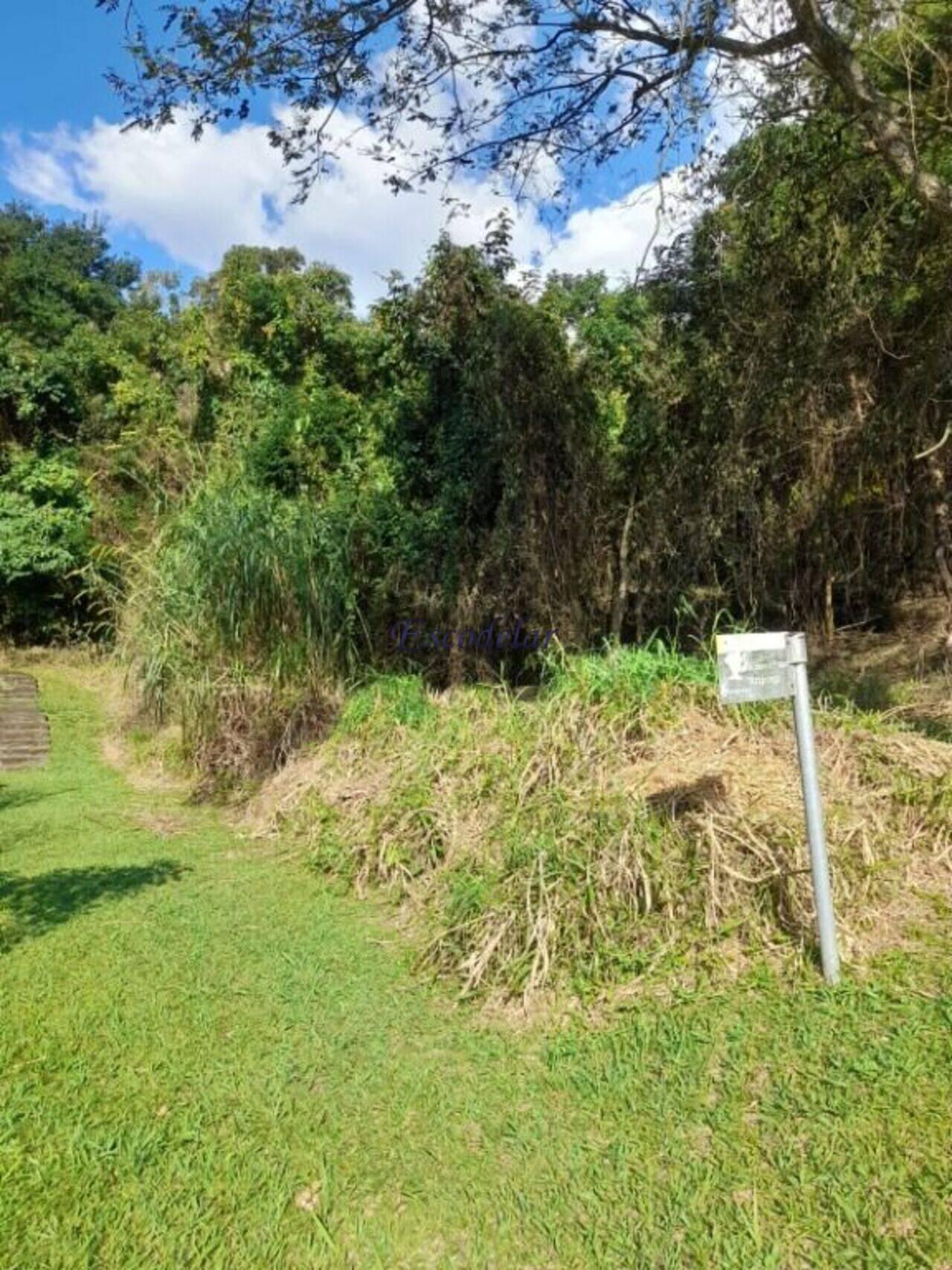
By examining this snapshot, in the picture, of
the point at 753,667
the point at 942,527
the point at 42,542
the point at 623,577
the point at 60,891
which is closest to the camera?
the point at 753,667

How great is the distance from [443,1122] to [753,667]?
154 cm

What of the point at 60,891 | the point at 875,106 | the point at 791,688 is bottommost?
the point at 60,891

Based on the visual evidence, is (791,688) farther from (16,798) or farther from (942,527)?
(16,798)

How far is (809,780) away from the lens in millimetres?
2492

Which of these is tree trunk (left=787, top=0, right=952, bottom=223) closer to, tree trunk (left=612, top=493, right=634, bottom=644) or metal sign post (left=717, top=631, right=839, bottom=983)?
metal sign post (left=717, top=631, right=839, bottom=983)

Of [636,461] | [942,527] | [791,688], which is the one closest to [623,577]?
Result: [636,461]

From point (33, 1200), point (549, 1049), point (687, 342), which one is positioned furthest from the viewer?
Answer: point (687, 342)

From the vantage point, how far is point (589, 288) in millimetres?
7633

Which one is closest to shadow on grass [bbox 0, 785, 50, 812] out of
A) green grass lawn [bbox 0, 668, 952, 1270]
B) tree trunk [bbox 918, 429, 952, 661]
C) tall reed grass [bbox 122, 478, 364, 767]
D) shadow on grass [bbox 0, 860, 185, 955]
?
tall reed grass [bbox 122, 478, 364, 767]

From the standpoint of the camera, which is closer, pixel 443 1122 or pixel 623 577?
pixel 443 1122

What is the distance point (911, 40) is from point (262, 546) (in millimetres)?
4906

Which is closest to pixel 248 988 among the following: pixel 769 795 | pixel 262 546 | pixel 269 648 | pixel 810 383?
pixel 769 795

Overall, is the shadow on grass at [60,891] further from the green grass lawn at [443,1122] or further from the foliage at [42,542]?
the foliage at [42,542]

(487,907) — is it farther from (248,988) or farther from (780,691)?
(780,691)
